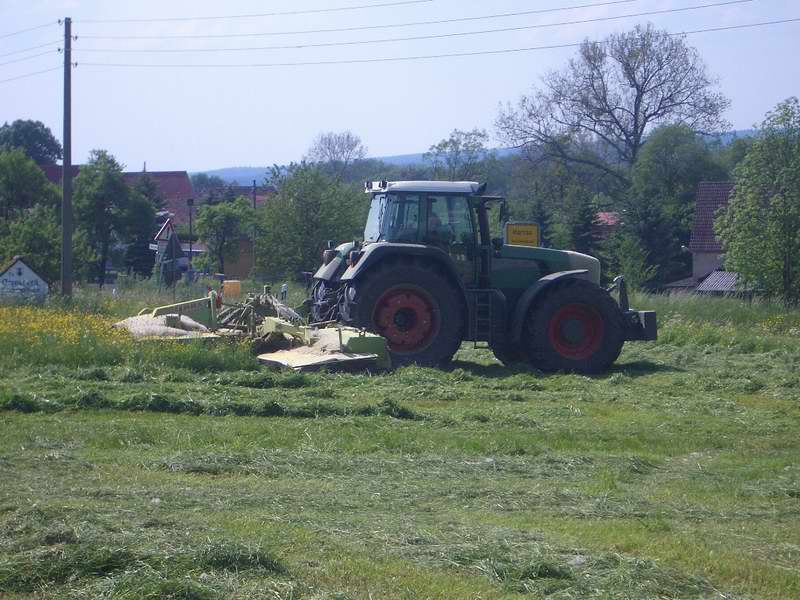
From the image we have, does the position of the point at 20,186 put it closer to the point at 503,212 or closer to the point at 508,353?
the point at 508,353

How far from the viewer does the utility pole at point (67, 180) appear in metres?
26.0

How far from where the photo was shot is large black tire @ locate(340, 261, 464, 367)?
15.1 m

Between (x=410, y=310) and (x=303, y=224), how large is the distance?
22.8m

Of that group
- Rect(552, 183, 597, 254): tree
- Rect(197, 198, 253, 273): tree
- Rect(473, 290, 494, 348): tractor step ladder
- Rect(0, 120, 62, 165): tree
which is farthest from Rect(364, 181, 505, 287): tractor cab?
Rect(0, 120, 62, 165): tree

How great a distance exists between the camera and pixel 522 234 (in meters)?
22.8

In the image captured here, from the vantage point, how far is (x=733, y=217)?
3706 centimetres

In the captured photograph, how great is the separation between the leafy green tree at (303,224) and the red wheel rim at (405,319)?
22.0 metres

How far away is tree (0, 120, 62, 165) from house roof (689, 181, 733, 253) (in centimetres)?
5239

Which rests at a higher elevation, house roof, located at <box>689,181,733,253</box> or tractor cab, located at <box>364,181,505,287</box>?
house roof, located at <box>689,181,733,253</box>

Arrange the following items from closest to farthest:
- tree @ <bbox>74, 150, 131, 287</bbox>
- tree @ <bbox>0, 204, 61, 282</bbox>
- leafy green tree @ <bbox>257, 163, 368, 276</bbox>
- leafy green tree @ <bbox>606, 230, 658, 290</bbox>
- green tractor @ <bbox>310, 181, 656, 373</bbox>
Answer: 1. green tractor @ <bbox>310, 181, 656, 373</bbox>
2. tree @ <bbox>0, 204, 61, 282</bbox>
3. leafy green tree @ <bbox>257, 163, 368, 276</bbox>
4. leafy green tree @ <bbox>606, 230, 658, 290</bbox>
5. tree @ <bbox>74, 150, 131, 287</bbox>

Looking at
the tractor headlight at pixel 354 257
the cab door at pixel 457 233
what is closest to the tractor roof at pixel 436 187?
the cab door at pixel 457 233

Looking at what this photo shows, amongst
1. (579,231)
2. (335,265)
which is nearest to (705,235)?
(579,231)

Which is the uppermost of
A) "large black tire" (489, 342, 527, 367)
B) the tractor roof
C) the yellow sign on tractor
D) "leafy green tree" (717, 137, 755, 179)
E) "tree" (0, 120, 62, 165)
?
"tree" (0, 120, 62, 165)

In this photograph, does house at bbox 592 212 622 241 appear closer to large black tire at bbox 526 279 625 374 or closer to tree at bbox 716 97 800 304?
tree at bbox 716 97 800 304
